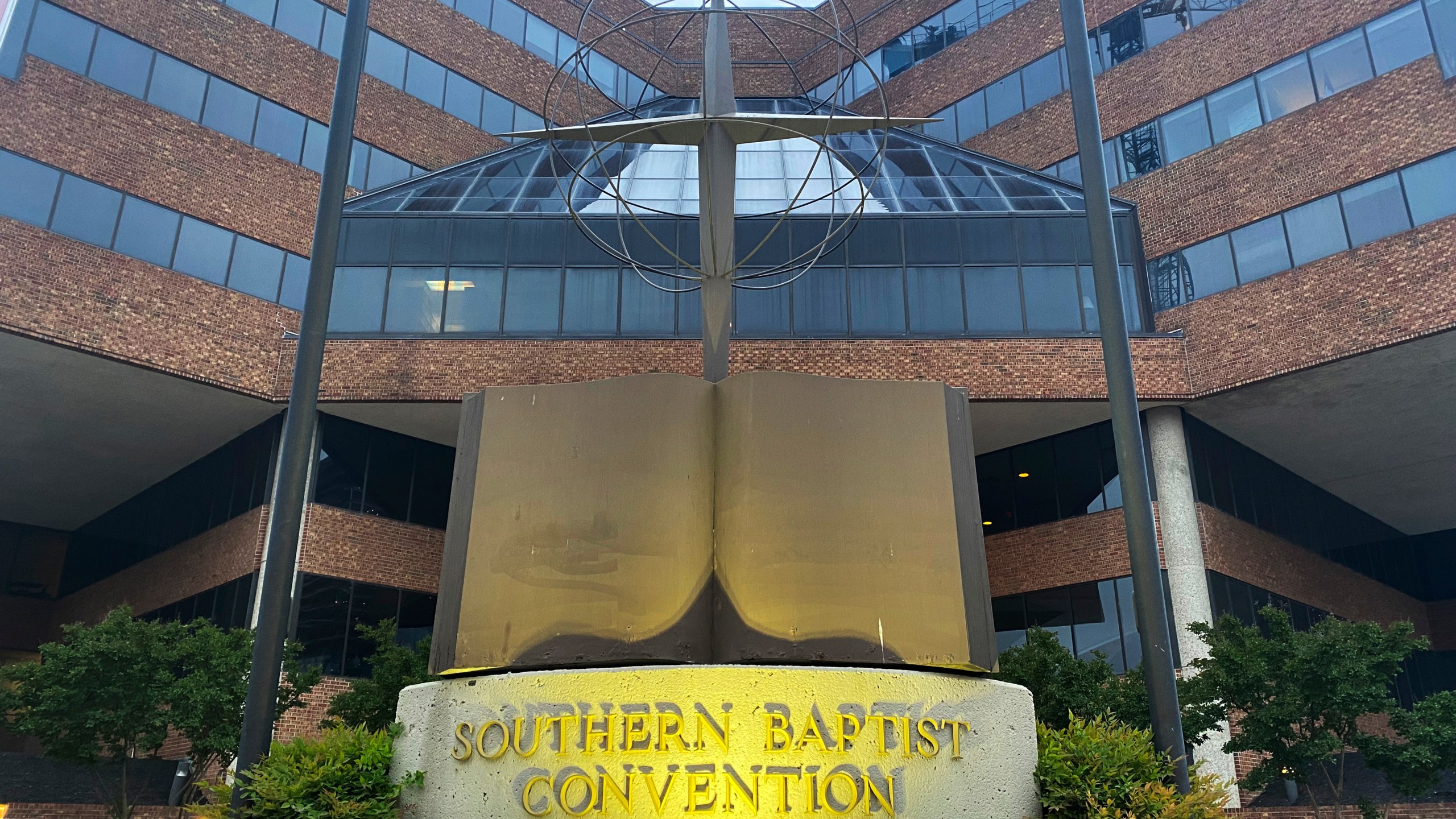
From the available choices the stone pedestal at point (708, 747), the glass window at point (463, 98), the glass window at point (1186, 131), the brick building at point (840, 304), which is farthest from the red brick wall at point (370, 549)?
the glass window at point (1186, 131)

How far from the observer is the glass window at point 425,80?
3853cm

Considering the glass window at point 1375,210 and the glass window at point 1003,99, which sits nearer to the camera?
the glass window at point 1375,210

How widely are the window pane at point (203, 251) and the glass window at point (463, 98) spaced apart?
11.5m

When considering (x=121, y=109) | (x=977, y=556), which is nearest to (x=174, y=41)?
(x=121, y=109)

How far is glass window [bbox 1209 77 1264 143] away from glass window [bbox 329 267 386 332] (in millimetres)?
23066

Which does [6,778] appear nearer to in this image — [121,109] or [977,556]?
[121,109]

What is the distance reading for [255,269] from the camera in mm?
30703

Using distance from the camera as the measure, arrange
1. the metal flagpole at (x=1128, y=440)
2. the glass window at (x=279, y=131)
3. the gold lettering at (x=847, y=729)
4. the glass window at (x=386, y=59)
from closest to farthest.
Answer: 1. the gold lettering at (x=847, y=729)
2. the metal flagpole at (x=1128, y=440)
3. the glass window at (x=279, y=131)
4. the glass window at (x=386, y=59)

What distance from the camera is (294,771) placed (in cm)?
961

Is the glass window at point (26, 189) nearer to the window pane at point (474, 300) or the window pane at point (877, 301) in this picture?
the window pane at point (474, 300)

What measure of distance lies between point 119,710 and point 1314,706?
847 inches

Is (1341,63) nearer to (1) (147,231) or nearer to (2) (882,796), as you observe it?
(2) (882,796)

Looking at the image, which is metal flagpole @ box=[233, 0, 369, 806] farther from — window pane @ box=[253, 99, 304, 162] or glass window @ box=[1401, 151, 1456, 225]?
glass window @ box=[1401, 151, 1456, 225]

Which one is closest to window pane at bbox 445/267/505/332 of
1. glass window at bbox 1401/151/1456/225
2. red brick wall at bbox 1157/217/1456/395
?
red brick wall at bbox 1157/217/1456/395
